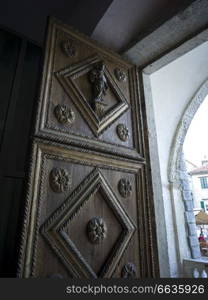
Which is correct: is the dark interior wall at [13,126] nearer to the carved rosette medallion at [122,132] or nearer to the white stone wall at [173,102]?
the carved rosette medallion at [122,132]

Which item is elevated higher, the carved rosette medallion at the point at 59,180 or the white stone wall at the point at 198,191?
the white stone wall at the point at 198,191

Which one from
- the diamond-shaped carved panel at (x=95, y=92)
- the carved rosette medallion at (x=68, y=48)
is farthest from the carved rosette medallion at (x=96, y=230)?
the carved rosette medallion at (x=68, y=48)

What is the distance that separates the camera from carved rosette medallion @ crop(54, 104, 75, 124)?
120 centimetres

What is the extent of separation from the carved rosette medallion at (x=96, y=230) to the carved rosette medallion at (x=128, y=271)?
0.23 metres

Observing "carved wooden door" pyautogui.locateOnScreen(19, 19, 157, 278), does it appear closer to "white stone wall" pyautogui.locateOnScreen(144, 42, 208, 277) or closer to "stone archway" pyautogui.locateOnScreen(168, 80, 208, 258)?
"white stone wall" pyautogui.locateOnScreen(144, 42, 208, 277)

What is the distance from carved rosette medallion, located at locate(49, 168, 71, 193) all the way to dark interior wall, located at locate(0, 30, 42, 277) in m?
0.24

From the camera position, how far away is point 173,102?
3.47 m

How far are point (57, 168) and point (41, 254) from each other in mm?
410

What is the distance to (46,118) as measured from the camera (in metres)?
1.15

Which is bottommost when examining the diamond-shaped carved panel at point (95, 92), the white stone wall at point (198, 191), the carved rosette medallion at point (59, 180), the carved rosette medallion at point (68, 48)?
the carved rosette medallion at point (59, 180)

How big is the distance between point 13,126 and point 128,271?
4.13 ft

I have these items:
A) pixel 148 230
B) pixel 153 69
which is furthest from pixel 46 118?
pixel 153 69

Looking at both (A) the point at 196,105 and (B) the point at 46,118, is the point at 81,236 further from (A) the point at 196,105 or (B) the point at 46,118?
(A) the point at 196,105

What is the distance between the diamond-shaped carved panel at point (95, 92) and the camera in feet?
4.36
